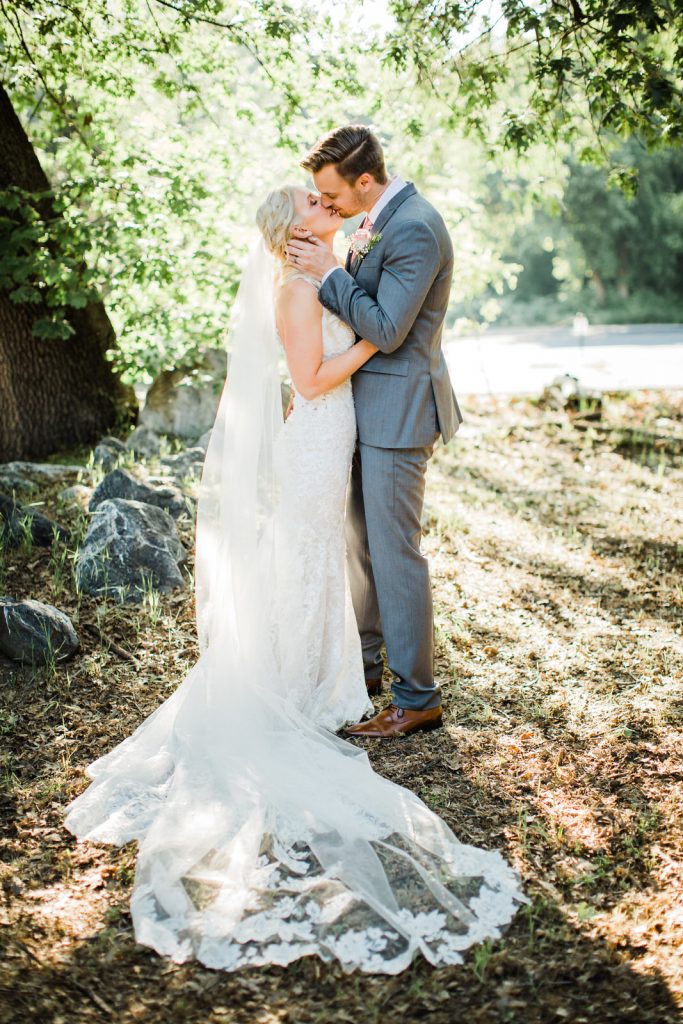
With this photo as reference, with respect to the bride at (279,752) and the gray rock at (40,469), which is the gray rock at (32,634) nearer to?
the bride at (279,752)

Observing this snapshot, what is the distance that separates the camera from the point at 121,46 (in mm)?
6004

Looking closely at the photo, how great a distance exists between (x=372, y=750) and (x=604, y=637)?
167 cm

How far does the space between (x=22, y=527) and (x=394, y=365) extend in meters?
2.65

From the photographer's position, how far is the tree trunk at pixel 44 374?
6598 mm

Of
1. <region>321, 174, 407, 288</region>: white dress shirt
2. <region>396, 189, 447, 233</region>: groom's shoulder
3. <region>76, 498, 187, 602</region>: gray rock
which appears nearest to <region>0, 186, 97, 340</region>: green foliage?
<region>76, 498, 187, 602</region>: gray rock

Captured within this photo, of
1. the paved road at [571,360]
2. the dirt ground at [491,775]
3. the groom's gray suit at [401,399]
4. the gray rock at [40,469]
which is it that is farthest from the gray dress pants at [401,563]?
the paved road at [571,360]

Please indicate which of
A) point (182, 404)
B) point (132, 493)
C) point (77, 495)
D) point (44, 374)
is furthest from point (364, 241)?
point (182, 404)

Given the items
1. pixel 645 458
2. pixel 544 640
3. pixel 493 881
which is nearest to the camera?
pixel 493 881

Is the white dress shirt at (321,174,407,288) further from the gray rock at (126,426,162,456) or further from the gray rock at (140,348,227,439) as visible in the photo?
the gray rock at (140,348,227,439)

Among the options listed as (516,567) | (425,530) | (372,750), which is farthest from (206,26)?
(372,750)

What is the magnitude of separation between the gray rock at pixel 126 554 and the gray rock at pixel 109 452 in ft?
4.65

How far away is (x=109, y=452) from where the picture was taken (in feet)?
22.1

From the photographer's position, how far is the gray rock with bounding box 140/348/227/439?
766 cm

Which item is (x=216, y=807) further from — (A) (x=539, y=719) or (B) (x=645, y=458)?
(B) (x=645, y=458)
